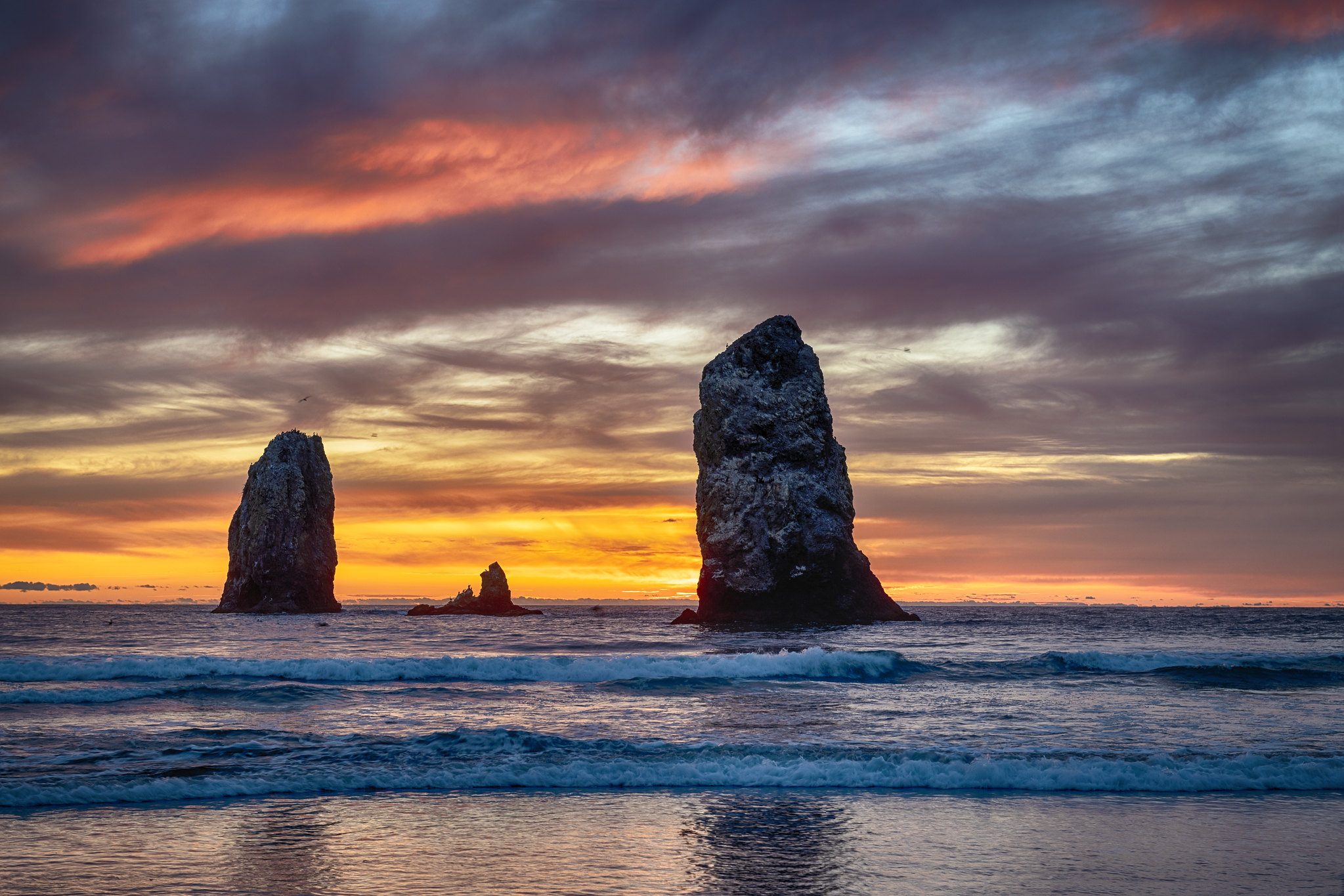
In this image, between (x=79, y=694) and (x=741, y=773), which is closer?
(x=741, y=773)

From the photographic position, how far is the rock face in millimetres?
110938

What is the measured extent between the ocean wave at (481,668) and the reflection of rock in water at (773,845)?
16885 millimetres

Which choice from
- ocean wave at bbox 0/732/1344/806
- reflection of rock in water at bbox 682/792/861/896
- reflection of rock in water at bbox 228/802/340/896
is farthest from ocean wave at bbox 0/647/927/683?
reflection of rock in water at bbox 228/802/340/896

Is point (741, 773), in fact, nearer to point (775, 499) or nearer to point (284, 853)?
point (284, 853)

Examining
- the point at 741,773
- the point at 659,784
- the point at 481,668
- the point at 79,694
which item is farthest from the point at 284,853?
the point at 481,668

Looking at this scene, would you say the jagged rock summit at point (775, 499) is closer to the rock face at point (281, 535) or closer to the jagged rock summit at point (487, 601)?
the jagged rock summit at point (487, 601)

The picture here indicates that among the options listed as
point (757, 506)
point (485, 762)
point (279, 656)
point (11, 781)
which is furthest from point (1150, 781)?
point (757, 506)

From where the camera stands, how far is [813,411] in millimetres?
67188

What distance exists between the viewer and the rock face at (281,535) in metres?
111

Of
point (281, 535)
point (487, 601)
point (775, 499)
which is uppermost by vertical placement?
point (775, 499)

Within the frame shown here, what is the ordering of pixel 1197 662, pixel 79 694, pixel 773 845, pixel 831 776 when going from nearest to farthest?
pixel 773 845 < pixel 831 776 < pixel 79 694 < pixel 1197 662

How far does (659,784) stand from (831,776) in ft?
8.73

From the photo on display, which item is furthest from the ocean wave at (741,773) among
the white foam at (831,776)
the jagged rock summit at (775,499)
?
the jagged rock summit at (775,499)

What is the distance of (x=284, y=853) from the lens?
31.7 feet
